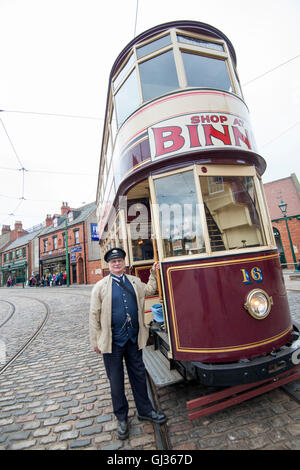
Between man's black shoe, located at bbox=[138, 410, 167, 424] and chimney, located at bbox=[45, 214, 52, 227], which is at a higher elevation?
chimney, located at bbox=[45, 214, 52, 227]

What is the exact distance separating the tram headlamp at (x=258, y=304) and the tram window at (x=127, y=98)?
3.20m

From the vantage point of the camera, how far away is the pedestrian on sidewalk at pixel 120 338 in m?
2.20

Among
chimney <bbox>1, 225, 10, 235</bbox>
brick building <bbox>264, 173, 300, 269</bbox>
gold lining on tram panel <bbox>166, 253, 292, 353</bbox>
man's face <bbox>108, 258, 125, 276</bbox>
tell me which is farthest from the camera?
chimney <bbox>1, 225, 10, 235</bbox>

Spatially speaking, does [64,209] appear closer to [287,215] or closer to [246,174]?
[287,215]

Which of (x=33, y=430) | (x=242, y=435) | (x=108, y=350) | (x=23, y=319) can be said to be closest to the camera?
(x=242, y=435)

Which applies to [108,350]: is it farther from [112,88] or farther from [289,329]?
Result: [112,88]

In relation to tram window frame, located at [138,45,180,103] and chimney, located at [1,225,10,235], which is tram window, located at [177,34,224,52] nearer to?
tram window frame, located at [138,45,180,103]

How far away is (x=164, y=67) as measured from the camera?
11.1 ft

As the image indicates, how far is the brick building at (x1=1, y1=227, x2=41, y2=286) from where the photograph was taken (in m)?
33.1

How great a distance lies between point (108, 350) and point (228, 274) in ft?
4.76

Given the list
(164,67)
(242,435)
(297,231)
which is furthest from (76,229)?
(242,435)

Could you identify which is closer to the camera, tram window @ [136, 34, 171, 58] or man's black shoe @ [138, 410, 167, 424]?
man's black shoe @ [138, 410, 167, 424]

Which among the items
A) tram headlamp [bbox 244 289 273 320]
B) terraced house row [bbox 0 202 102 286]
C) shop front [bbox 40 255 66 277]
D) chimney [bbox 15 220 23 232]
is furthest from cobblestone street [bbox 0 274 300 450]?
chimney [bbox 15 220 23 232]

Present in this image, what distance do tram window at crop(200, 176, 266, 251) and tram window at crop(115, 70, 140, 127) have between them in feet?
6.18
